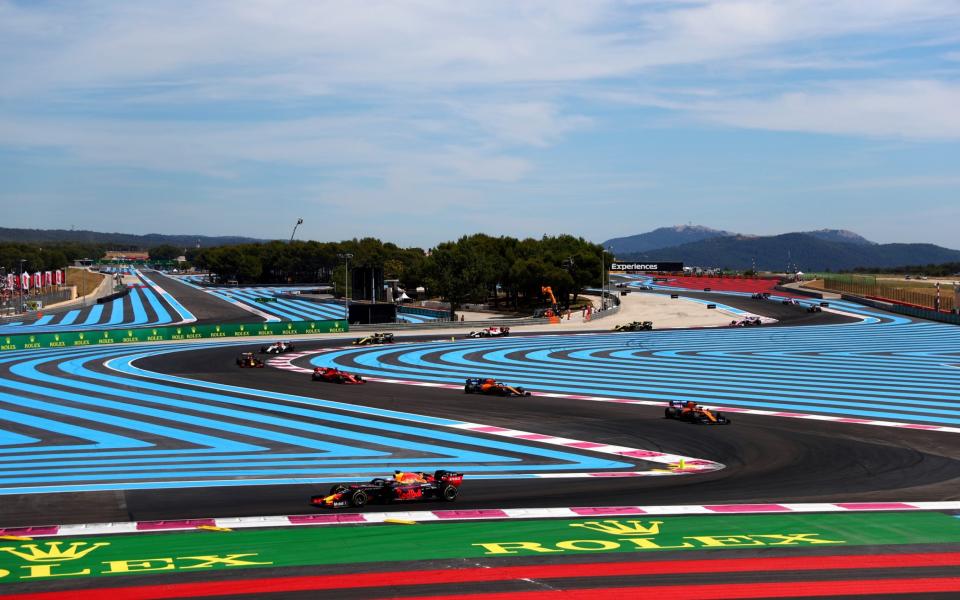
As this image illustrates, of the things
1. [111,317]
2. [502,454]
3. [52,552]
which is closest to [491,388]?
[502,454]

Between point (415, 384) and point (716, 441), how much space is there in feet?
Answer: 66.3

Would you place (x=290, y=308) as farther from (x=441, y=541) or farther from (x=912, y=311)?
(x=441, y=541)

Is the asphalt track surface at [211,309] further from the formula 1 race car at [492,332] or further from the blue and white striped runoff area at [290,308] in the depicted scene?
the formula 1 race car at [492,332]

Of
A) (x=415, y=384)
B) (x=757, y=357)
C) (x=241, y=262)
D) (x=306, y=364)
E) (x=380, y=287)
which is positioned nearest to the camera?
(x=415, y=384)

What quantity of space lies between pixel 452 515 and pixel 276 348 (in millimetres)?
45717

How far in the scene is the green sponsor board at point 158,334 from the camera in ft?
217

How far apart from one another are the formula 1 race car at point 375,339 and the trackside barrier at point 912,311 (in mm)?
52099

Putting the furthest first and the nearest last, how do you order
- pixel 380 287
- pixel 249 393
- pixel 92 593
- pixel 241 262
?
pixel 241 262
pixel 380 287
pixel 249 393
pixel 92 593

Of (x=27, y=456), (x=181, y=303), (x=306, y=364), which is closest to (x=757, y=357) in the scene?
(x=306, y=364)

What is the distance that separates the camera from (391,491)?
21016mm

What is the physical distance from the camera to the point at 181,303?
12219 centimetres

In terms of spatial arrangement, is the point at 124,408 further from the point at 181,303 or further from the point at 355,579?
the point at 181,303

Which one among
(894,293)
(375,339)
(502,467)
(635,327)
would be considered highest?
(894,293)

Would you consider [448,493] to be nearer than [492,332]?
Yes
